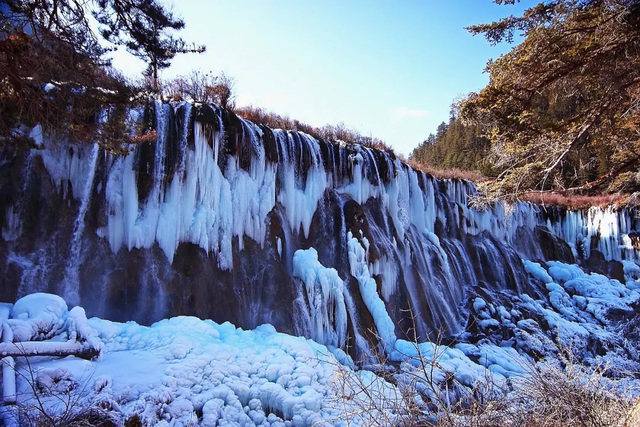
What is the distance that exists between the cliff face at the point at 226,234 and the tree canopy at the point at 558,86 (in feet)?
11.9

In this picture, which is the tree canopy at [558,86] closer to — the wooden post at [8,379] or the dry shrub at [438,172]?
the wooden post at [8,379]

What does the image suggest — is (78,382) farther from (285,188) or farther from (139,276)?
(285,188)

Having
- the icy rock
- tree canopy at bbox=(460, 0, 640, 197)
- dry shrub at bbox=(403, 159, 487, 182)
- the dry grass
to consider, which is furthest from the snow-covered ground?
dry shrub at bbox=(403, 159, 487, 182)

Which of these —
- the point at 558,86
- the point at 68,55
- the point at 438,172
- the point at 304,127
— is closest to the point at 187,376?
the point at 68,55

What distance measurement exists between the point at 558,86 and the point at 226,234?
20.5 ft

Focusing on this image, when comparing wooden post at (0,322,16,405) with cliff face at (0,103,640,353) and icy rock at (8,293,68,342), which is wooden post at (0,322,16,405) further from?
cliff face at (0,103,640,353)

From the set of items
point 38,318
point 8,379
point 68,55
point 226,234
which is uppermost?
point 68,55

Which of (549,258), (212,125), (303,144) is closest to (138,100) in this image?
(212,125)

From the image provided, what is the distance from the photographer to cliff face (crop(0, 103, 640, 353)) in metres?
6.20

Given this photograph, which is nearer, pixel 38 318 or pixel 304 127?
pixel 38 318

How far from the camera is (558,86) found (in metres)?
6.24

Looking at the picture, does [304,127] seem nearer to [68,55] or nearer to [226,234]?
[226,234]

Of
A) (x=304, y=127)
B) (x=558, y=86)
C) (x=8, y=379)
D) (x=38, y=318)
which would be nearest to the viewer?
(x=8, y=379)

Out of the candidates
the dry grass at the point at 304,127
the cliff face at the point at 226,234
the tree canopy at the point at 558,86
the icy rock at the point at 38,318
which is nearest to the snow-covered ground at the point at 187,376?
the icy rock at the point at 38,318
